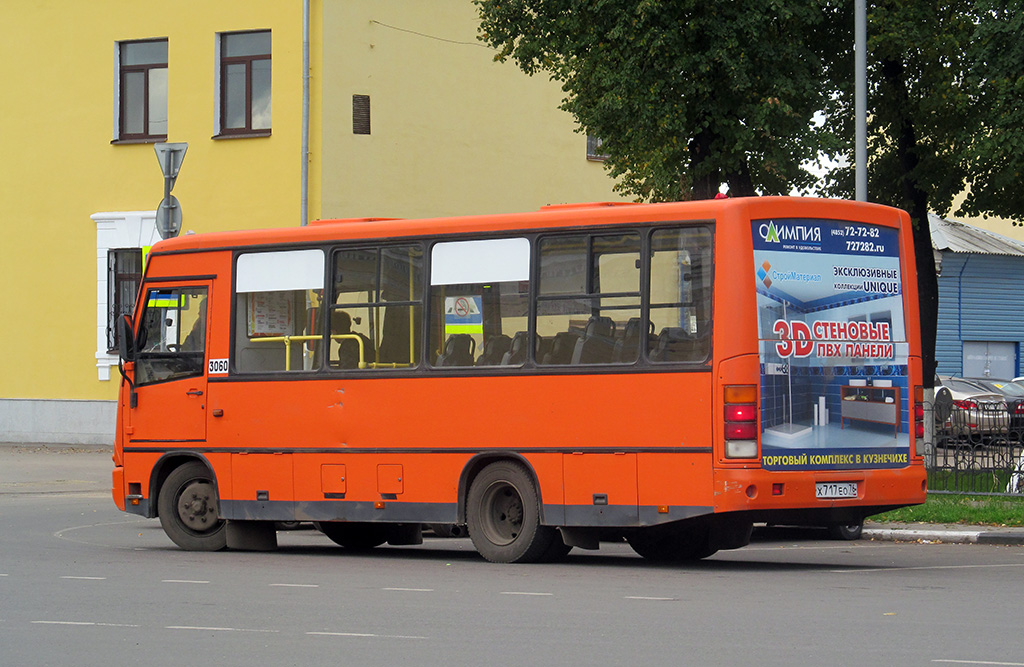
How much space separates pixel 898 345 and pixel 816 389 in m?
1.02

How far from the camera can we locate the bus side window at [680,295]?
12852 mm

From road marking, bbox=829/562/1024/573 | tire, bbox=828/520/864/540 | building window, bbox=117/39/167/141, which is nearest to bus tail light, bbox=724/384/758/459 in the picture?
road marking, bbox=829/562/1024/573

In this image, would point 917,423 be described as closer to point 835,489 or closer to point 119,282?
point 835,489

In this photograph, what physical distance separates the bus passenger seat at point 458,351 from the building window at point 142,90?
19484 mm

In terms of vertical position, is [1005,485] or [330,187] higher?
[330,187]

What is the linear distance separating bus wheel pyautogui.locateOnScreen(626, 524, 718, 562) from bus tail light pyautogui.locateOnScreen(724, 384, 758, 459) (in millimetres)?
1697

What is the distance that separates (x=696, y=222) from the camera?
13.0 metres

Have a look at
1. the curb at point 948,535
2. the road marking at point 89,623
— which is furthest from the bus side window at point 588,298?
the curb at point 948,535

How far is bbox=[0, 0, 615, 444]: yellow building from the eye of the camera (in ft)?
102

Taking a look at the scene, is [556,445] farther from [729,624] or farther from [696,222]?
[729,624]

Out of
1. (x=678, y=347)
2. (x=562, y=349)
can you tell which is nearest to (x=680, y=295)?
(x=678, y=347)

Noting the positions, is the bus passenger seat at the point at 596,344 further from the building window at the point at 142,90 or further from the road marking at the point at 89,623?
the building window at the point at 142,90

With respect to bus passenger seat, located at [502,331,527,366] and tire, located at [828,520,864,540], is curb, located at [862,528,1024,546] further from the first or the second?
bus passenger seat, located at [502,331,527,366]

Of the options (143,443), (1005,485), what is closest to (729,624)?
(143,443)
